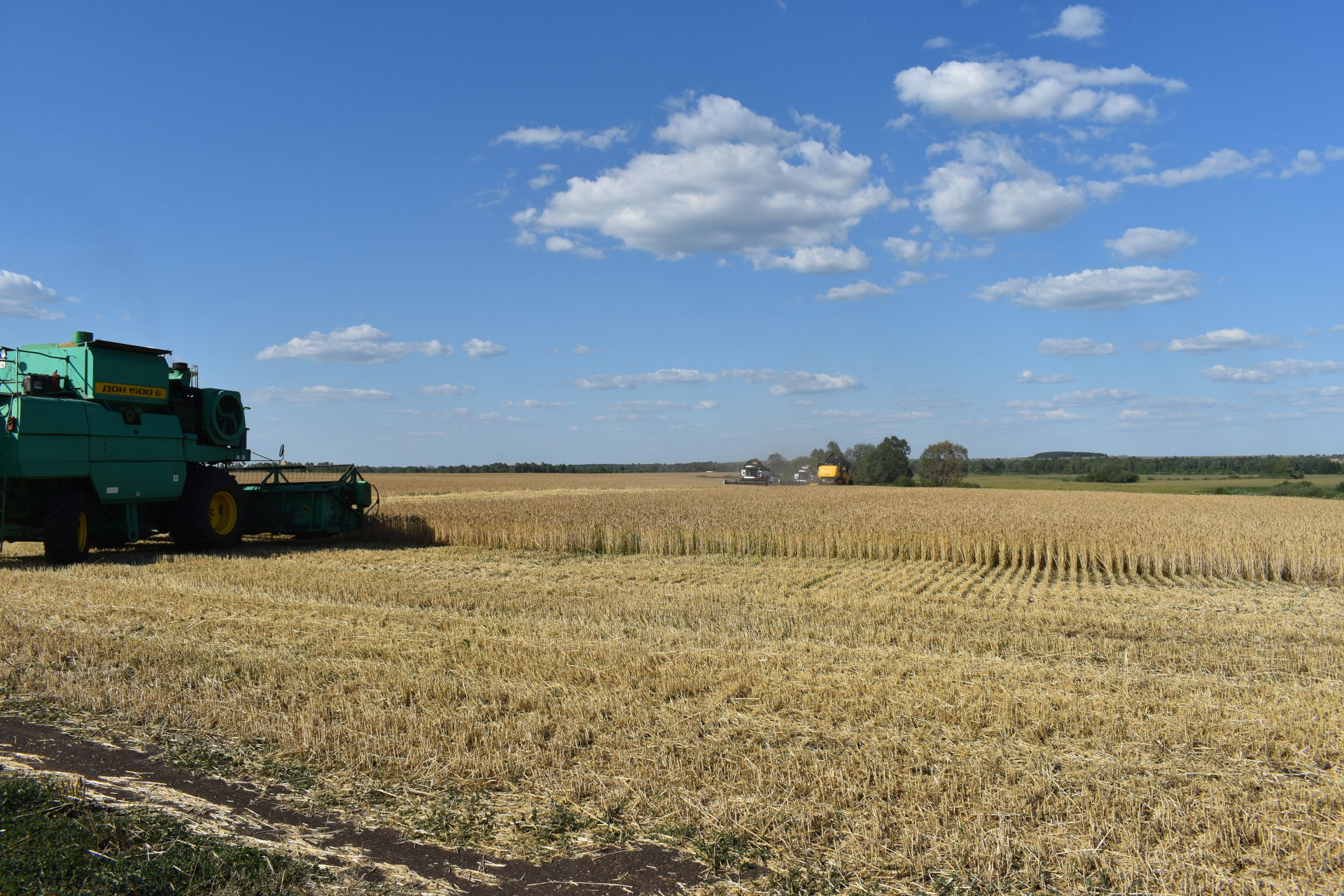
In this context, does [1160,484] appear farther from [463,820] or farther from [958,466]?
[463,820]

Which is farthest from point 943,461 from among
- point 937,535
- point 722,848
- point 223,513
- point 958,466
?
point 722,848

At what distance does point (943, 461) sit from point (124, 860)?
75.9m

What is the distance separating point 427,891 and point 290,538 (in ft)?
65.8

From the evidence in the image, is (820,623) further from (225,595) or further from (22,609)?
(22,609)

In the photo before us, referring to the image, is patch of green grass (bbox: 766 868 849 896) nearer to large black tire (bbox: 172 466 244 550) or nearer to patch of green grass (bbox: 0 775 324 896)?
patch of green grass (bbox: 0 775 324 896)

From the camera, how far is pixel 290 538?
22.0 m

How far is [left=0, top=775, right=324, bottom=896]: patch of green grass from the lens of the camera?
3881 mm

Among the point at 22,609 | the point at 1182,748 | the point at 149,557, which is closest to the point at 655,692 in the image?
the point at 1182,748

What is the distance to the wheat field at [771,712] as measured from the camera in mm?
4422

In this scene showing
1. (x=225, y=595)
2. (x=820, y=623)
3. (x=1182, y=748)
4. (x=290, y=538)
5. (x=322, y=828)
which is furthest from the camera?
(x=290, y=538)

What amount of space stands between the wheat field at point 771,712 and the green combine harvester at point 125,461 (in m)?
1.61

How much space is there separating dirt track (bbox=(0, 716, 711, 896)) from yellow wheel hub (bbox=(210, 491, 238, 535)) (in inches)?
528

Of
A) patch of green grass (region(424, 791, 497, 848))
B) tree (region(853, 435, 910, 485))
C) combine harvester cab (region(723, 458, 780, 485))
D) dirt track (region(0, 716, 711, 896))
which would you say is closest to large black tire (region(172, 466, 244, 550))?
dirt track (region(0, 716, 711, 896))

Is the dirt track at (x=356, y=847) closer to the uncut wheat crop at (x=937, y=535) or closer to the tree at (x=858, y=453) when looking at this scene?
the uncut wheat crop at (x=937, y=535)
